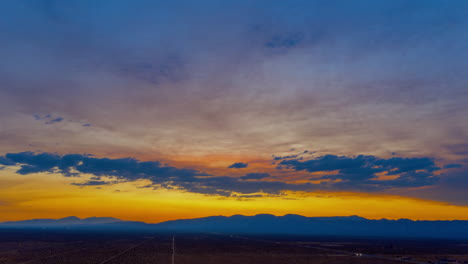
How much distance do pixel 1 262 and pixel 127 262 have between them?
26.5 m

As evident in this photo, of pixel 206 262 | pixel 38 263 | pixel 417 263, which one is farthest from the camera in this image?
pixel 417 263

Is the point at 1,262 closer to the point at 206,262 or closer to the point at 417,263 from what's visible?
the point at 206,262

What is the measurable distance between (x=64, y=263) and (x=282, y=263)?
48608mm

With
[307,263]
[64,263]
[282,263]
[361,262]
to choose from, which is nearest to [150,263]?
[64,263]

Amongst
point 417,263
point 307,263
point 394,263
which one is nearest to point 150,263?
point 307,263

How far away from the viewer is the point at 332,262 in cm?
8394

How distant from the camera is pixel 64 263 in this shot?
73.0m

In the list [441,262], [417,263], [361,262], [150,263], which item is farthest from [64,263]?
[441,262]

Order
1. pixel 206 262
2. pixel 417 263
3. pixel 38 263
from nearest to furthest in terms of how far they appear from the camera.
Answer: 1. pixel 38 263
2. pixel 206 262
3. pixel 417 263

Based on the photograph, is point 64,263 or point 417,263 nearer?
point 64,263

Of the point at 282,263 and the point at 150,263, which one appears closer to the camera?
the point at 150,263

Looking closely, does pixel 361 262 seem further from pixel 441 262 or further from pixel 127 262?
pixel 127 262

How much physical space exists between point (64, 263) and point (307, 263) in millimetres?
54465

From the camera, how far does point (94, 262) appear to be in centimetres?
7456
